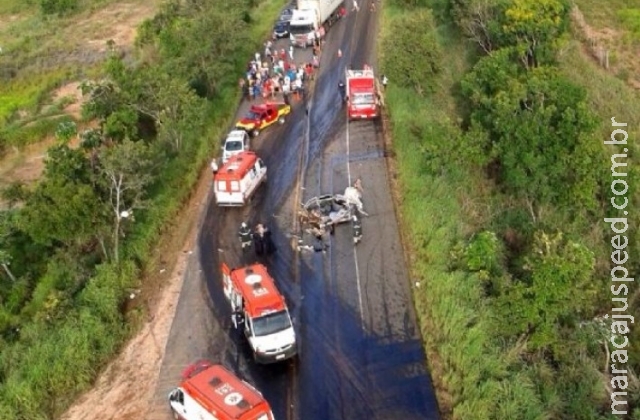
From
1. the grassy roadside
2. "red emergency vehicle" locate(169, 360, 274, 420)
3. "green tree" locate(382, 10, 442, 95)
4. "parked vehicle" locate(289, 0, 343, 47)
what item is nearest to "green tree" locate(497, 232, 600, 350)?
the grassy roadside

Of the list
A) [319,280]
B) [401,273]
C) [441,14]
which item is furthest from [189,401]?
[441,14]

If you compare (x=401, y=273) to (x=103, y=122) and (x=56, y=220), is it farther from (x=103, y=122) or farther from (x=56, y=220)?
(x=103, y=122)

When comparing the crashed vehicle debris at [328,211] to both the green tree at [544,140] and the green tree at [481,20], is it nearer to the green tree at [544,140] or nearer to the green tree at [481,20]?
the green tree at [544,140]

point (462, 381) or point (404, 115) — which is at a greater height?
point (404, 115)

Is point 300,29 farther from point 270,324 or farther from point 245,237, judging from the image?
point 270,324

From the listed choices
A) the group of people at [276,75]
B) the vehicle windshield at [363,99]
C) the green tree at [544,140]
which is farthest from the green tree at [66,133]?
the green tree at [544,140]

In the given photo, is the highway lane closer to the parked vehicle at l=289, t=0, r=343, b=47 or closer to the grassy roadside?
the grassy roadside
